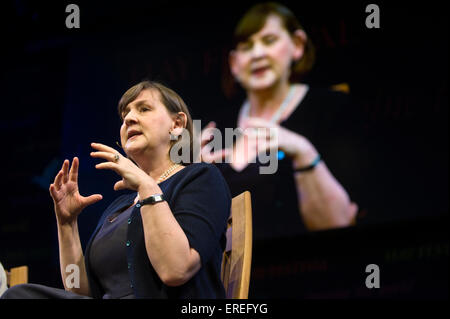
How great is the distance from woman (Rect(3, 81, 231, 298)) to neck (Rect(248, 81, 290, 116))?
2.05 m

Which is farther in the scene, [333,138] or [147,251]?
[333,138]

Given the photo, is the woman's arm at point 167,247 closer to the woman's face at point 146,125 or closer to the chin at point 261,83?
the woman's face at point 146,125

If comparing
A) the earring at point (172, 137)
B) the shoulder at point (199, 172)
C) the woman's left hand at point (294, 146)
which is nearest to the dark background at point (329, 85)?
the woman's left hand at point (294, 146)

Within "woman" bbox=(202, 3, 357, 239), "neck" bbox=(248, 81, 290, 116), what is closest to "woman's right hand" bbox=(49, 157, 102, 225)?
"woman" bbox=(202, 3, 357, 239)

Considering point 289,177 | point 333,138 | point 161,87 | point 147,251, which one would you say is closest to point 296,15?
point 333,138

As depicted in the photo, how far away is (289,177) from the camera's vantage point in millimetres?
3693

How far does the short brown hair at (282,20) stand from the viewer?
12.4 ft

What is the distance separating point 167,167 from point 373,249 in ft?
8.04

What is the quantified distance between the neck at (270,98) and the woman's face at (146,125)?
6.93 ft

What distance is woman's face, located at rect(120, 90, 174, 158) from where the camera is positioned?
164 centimetres

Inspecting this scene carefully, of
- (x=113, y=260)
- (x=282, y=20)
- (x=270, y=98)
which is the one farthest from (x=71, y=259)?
(x=282, y=20)

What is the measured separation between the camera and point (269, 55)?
377 centimetres

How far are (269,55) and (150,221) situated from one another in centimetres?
267

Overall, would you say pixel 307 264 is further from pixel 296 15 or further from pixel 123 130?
pixel 123 130
